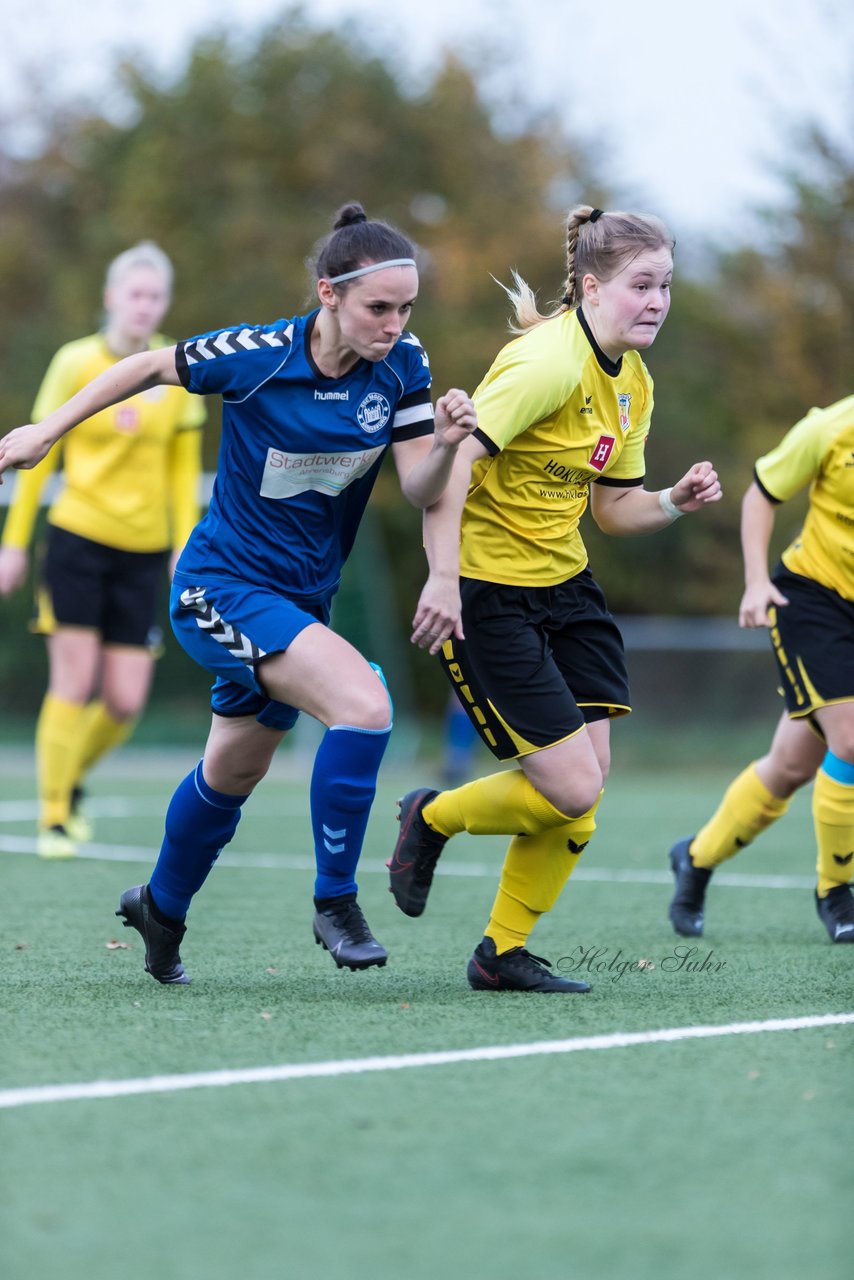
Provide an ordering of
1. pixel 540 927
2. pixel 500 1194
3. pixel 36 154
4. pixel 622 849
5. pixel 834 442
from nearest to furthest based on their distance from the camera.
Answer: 1. pixel 500 1194
2. pixel 834 442
3. pixel 540 927
4. pixel 622 849
5. pixel 36 154

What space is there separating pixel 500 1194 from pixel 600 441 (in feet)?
7.47

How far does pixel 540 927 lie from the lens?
18.5 ft

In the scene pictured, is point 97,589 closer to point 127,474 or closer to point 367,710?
point 127,474

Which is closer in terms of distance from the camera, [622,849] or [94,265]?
[622,849]

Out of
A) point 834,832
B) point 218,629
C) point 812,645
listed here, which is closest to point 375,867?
point 834,832

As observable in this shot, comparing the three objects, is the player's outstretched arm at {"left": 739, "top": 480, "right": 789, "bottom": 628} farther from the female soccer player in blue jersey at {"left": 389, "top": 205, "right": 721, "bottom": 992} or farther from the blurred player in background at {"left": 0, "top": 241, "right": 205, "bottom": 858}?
the blurred player in background at {"left": 0, "top": 241, "right": 205, "bottom": 858}

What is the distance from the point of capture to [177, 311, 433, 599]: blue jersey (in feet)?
13.3

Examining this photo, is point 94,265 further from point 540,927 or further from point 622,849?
point 540,927

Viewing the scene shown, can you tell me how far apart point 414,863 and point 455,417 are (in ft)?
4.34

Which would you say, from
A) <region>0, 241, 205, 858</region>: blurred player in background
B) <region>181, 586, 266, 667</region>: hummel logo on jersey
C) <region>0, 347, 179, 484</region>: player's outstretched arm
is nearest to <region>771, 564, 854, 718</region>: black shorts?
<region>181, 586, 266, 667</region>: hummel logo on jersey

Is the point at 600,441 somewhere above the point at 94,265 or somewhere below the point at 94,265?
below

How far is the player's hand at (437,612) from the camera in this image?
3.86 meters

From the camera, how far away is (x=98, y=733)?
7.88 m

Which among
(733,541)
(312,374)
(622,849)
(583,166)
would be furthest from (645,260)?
(583,166)
